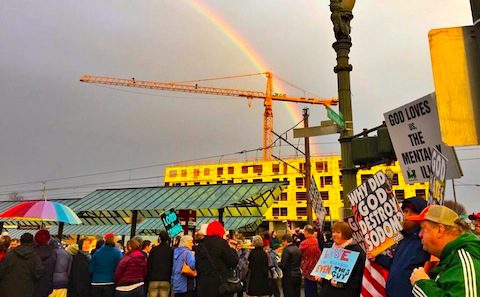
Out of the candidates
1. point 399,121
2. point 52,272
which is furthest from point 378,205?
point 52,272

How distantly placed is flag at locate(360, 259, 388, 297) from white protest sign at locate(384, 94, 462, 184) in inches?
45.5

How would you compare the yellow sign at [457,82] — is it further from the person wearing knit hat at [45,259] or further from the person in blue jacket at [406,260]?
the person wearing knit hat at [45,259]

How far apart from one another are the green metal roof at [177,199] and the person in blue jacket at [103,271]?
48.6 feet

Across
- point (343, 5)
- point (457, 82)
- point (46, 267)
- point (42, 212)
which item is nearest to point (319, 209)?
point (343, 5)

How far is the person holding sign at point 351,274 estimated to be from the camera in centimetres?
545

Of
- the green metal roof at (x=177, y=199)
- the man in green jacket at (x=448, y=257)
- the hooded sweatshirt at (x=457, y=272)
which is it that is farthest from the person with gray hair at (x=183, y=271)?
the green metal roof at (x=177, y=199)

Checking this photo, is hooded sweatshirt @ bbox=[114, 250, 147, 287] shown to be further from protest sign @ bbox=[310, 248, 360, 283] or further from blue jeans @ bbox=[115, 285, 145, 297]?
protest sign @ bbox=[310, 248, 360, 283]

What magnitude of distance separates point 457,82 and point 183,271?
7.26 metres

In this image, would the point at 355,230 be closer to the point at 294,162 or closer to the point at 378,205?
the point at 378,205

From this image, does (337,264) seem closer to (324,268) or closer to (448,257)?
(324,268)

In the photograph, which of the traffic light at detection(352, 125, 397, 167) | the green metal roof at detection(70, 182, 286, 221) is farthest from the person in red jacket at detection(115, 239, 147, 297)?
the green metal roof at detection(70, 182, 286, 221)

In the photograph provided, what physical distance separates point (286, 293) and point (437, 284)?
9.02 meters

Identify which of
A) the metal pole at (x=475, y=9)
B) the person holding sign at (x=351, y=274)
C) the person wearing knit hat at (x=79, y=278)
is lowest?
the person wearing knit hat at (x=79, y=278)

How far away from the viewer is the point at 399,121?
16.8ft
